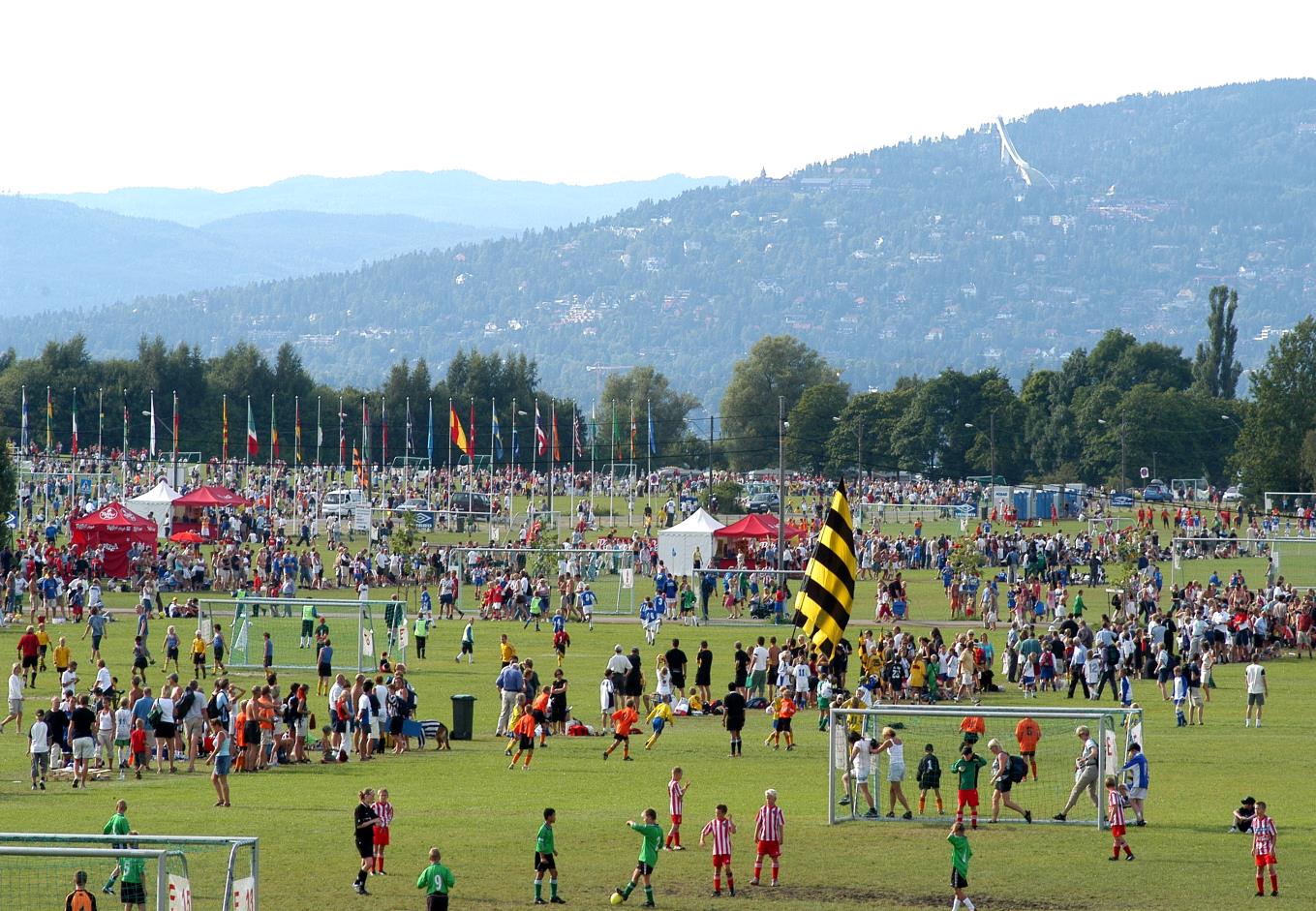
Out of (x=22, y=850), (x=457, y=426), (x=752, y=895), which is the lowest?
(x=752, y=895)

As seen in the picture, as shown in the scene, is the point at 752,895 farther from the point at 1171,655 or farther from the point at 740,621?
the point at 740,621

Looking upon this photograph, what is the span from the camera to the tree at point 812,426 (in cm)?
13700

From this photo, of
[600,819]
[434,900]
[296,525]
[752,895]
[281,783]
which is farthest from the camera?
[296,525]

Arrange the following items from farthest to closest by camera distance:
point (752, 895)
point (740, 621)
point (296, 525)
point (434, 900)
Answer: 1. point (296, 525)
2. point (740, 621)
3. point (752, 895)
4. point (434, 900)

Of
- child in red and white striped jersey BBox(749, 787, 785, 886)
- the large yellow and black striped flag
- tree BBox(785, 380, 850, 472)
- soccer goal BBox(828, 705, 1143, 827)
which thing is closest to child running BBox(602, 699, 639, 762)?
the large yellow and black striped flag

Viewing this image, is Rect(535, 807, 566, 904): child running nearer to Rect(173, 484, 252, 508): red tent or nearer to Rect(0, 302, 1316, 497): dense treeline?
Rect(173, 484, 252, 508): red tent

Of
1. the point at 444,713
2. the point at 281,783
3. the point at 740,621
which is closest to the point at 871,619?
the point at 740,621

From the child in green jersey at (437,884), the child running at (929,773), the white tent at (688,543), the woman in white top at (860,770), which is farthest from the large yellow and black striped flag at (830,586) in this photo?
the white tent at (688,543)

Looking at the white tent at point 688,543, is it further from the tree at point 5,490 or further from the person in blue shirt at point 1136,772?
the person in blue shirt at point 1136,772

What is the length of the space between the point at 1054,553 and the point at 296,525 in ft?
116

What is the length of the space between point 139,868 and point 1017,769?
11544 mm

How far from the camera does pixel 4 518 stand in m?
56.8

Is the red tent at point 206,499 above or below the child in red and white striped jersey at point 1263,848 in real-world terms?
above

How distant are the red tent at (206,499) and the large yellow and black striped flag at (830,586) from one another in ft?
152
